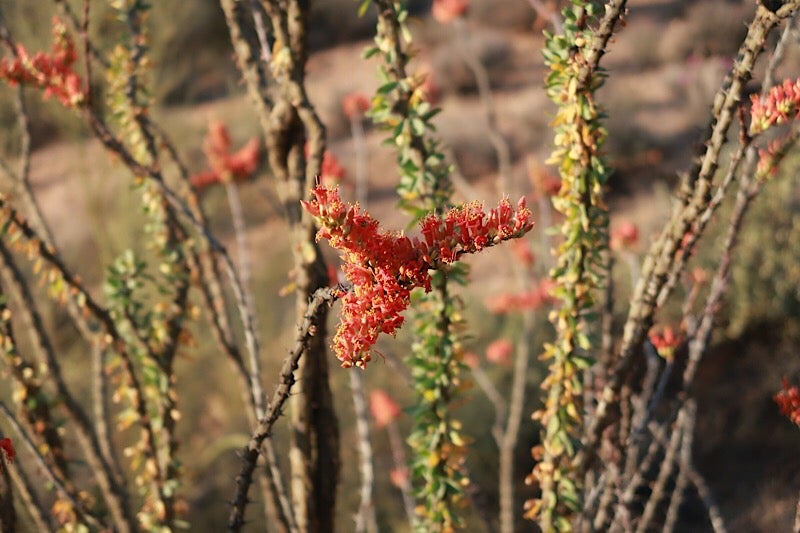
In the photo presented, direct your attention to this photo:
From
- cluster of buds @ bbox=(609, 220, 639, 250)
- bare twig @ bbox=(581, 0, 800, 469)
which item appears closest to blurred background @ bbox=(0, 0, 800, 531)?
cluster of buds @ bbox=(609, 220, 639, 250)

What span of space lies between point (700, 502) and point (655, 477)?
44 cm

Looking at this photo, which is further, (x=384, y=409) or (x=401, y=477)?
(x=384, y=409)

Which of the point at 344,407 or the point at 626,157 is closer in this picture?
the point at 344,407

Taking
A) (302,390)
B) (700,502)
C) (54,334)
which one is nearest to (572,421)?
(302,390)

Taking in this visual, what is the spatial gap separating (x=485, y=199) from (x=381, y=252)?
1.38 feet

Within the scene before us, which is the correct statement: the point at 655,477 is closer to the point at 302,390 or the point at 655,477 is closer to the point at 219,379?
the point at 219,379

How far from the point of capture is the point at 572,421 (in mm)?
1715

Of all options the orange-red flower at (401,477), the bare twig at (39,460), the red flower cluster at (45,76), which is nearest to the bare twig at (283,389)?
the bare twig at (39,460)

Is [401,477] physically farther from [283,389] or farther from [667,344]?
[283,389]

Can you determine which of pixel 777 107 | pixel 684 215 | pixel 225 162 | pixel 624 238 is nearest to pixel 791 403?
pixel 684 215

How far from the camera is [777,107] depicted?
4.29ft

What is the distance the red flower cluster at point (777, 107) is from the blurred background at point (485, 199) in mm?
267

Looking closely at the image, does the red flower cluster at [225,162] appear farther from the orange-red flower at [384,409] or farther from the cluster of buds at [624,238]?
the cluster of buds at [624,238]

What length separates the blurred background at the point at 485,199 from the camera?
206 inches
